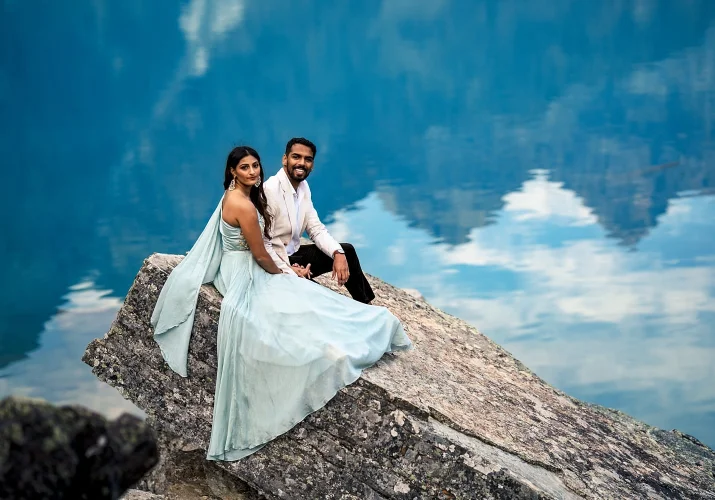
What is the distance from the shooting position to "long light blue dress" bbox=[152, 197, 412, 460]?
256 inches

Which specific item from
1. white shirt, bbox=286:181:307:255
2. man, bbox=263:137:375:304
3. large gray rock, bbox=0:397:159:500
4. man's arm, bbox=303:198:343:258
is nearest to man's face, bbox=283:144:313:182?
man, bbox=263:137:375:304

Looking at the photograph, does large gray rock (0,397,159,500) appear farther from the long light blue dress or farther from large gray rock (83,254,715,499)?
large gray rock (83,254,715,499)

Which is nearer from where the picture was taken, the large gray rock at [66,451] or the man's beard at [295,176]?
the large gray rock at [66,451]

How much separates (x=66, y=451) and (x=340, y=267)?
484cm

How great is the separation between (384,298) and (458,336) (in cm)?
90

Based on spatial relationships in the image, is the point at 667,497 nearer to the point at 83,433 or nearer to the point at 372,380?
the point at 372,380

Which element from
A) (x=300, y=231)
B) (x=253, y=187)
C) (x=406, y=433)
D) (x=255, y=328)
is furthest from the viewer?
(x=300, y=231)

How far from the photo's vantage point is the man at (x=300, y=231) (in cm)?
727

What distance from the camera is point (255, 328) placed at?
659 centimetres

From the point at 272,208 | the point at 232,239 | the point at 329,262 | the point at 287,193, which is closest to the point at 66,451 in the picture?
the point at 232,239

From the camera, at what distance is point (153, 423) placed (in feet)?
23.6

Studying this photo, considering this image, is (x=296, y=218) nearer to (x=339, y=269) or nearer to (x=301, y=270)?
(x=301, y=270)

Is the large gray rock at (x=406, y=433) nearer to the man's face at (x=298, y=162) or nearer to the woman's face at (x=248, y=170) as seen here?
the woman's face at (x=248, y=170)

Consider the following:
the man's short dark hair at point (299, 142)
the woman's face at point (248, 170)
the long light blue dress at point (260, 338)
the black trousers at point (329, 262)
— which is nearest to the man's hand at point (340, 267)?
the black trousers at point (329, 262)
